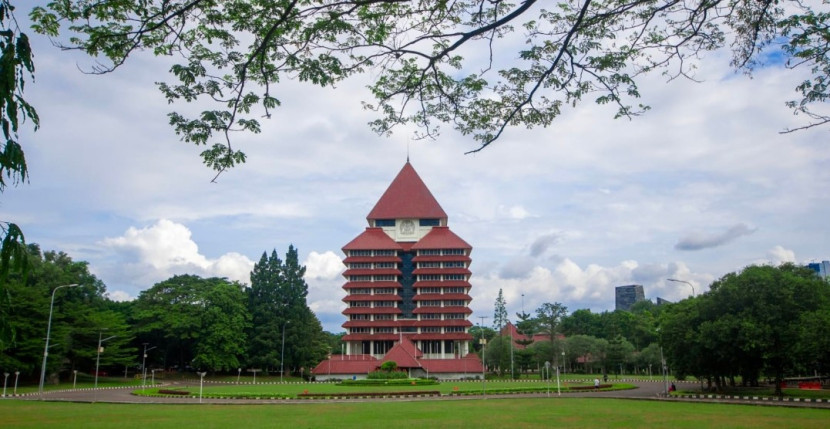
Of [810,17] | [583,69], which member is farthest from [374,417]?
[810,17]

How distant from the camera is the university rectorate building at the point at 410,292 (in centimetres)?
7144

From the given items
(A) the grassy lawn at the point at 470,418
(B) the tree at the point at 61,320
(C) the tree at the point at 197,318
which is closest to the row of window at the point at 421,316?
(C) the tree at the point at 197,318

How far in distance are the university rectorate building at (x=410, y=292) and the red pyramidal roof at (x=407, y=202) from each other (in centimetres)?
19

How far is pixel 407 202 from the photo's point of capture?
266ft

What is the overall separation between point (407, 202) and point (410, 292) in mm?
12315

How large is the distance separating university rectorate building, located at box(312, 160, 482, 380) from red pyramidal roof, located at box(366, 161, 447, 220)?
188 mm

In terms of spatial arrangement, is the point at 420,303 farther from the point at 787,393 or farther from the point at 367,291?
the point at 787,393

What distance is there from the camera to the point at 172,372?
2768 inches

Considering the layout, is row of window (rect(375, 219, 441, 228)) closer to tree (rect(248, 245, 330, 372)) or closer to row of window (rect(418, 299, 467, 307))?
row of window (rect(418, 299, 467, 307))

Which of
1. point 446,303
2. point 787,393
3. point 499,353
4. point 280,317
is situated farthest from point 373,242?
point 787,393

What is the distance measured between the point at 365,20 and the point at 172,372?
71.6m

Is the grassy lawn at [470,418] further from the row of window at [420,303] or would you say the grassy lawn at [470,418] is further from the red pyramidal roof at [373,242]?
the red pyramidal roof at [373,242]

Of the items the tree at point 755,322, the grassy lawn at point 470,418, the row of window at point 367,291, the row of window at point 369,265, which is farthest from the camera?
the row of window at point 369,265

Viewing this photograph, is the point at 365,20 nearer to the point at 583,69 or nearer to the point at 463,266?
the point at 583,69
